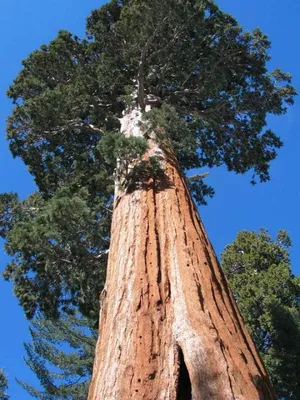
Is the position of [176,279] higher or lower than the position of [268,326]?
lower

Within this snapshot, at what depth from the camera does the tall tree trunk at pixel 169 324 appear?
3724 millimetres

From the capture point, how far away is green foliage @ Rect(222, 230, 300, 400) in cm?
1204

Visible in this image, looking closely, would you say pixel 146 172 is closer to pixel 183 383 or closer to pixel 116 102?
pixel 183 383

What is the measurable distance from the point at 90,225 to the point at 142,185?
156 cm

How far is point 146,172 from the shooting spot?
286 inches

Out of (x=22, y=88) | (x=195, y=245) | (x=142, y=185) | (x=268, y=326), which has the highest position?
(x=22, y=88)

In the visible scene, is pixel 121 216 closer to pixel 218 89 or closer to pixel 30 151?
pixel 218 89

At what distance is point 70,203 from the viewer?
309 inches

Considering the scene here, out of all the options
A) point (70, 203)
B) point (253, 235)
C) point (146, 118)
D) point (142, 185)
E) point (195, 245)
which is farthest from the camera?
point (253, 235)

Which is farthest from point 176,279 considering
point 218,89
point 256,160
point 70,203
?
point 256,160

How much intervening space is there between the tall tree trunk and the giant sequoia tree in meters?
0.01

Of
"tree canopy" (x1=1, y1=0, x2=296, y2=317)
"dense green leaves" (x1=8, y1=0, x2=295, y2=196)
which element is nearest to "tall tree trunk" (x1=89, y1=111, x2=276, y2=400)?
"tree canopy" (x1=1, y1=0, x2=296, y2=317)

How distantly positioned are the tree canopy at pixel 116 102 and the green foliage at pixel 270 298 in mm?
2878

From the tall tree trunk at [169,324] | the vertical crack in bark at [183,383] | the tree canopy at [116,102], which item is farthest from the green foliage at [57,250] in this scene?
the vertical crack in bark at [183,383]
